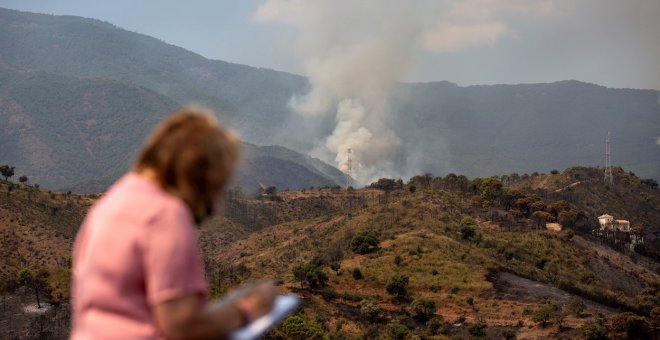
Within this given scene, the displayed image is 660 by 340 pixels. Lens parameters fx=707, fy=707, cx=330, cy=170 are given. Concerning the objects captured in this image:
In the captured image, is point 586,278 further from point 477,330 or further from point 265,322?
point 265,322

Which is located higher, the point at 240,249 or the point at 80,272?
the point at 80,272

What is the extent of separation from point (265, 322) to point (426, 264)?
49.1 metres

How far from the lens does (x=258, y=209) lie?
98062 mm

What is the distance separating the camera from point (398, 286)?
4544 cm

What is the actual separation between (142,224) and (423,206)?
6547 cm

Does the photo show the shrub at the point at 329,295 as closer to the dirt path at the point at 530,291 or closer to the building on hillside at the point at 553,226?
the dirt path at the point at 530,291

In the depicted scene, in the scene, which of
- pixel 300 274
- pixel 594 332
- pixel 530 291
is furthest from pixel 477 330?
pixel 300 274

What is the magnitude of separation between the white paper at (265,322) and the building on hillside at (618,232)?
243 ft

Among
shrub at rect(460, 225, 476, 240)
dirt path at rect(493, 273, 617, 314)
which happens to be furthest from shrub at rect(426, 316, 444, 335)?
shrub at rect(460, 225, 476, 240)

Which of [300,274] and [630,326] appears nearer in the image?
[630,326]

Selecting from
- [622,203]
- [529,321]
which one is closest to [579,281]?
[529,321]

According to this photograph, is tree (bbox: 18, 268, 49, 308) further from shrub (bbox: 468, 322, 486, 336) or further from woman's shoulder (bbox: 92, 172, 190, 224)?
woman's shoulder (bbox: 92, 172, 190, 224)

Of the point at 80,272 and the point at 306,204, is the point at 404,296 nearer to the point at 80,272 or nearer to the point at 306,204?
the point at 80,272

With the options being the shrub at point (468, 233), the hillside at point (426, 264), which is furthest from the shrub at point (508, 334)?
the shrub at point (468, 233)
